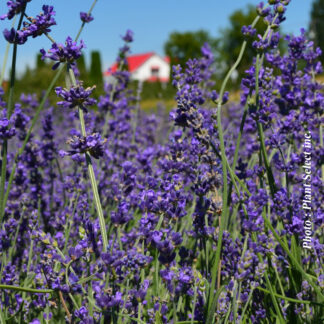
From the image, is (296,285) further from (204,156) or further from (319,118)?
(319,118)

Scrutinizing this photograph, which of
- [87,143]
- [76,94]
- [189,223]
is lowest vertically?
[189,223]

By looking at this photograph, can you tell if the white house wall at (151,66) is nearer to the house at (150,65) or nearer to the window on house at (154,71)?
the house at (150,65)

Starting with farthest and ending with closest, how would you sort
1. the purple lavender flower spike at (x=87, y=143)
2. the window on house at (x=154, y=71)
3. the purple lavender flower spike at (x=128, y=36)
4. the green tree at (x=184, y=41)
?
the window on house at (x=154, y=71) → the green tree at (x=184, y=41) → the purple lavender flower spike at (x=128, y=36) → the purple lavender flower spike at (x=87, y=143)

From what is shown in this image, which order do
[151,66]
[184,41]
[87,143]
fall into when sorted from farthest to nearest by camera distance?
[151,66], [184,41], [87,143]

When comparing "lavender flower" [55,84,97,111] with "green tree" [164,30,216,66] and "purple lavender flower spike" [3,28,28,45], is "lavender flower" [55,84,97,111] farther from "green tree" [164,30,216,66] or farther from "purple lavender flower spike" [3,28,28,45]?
"green tree" [164,30,216,66]

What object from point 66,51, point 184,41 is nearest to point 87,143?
point 66,51

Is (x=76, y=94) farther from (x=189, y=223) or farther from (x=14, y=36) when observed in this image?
(x=189, y=223)

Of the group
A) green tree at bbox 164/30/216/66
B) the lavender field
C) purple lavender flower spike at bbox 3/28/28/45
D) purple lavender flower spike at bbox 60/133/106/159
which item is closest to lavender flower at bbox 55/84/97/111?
the lavender field

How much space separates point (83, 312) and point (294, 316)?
0.84 metres

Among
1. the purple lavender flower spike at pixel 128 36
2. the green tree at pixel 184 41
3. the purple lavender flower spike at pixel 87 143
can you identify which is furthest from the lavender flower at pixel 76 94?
the green tree at pixel 184 41

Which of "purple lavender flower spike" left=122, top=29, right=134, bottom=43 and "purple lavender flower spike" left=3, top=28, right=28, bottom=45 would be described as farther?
"purple lavender flower spike" left=122, top=29, right=134, bottom=43

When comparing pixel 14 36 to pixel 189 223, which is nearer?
pixel 14 36

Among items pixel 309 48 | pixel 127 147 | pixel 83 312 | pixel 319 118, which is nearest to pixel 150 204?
pixel 83 312

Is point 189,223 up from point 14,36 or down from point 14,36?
down
